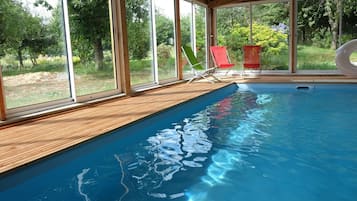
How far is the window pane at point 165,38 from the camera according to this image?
6.50 metres

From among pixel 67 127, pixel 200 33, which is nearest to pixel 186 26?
pixel 200 33

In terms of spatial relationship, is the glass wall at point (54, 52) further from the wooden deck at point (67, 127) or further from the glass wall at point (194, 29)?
the glass wall at point (194, 29)

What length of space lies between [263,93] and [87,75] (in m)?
3.45

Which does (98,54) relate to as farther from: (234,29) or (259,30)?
(259,30)

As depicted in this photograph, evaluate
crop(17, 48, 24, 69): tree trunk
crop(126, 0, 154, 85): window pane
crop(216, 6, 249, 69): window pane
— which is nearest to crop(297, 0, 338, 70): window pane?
crop(216, 6, 249, 69): window pane

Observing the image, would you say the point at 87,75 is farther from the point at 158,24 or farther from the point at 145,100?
the point at 158,24

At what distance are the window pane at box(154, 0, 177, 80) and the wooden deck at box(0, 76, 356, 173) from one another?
1923 mm

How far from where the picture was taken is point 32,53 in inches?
147

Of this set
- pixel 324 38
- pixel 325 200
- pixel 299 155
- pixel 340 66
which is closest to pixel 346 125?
pixel 299 155

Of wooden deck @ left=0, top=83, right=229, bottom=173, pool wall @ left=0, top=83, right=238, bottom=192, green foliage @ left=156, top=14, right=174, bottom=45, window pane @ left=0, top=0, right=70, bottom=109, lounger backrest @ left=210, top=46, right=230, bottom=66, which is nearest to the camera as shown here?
pool wall @ left=0, top=83, right=238, bottom=192

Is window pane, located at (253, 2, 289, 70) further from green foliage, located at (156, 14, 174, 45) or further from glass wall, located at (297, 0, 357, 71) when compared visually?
green foliage, located at (156, 14, 174, 45)

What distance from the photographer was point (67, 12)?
410 centimetres

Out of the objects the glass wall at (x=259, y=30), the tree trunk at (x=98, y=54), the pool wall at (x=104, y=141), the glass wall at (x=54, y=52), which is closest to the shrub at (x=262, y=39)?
the glass wall at (x=259, y=30)

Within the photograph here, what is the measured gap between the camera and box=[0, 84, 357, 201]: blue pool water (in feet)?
6.99
